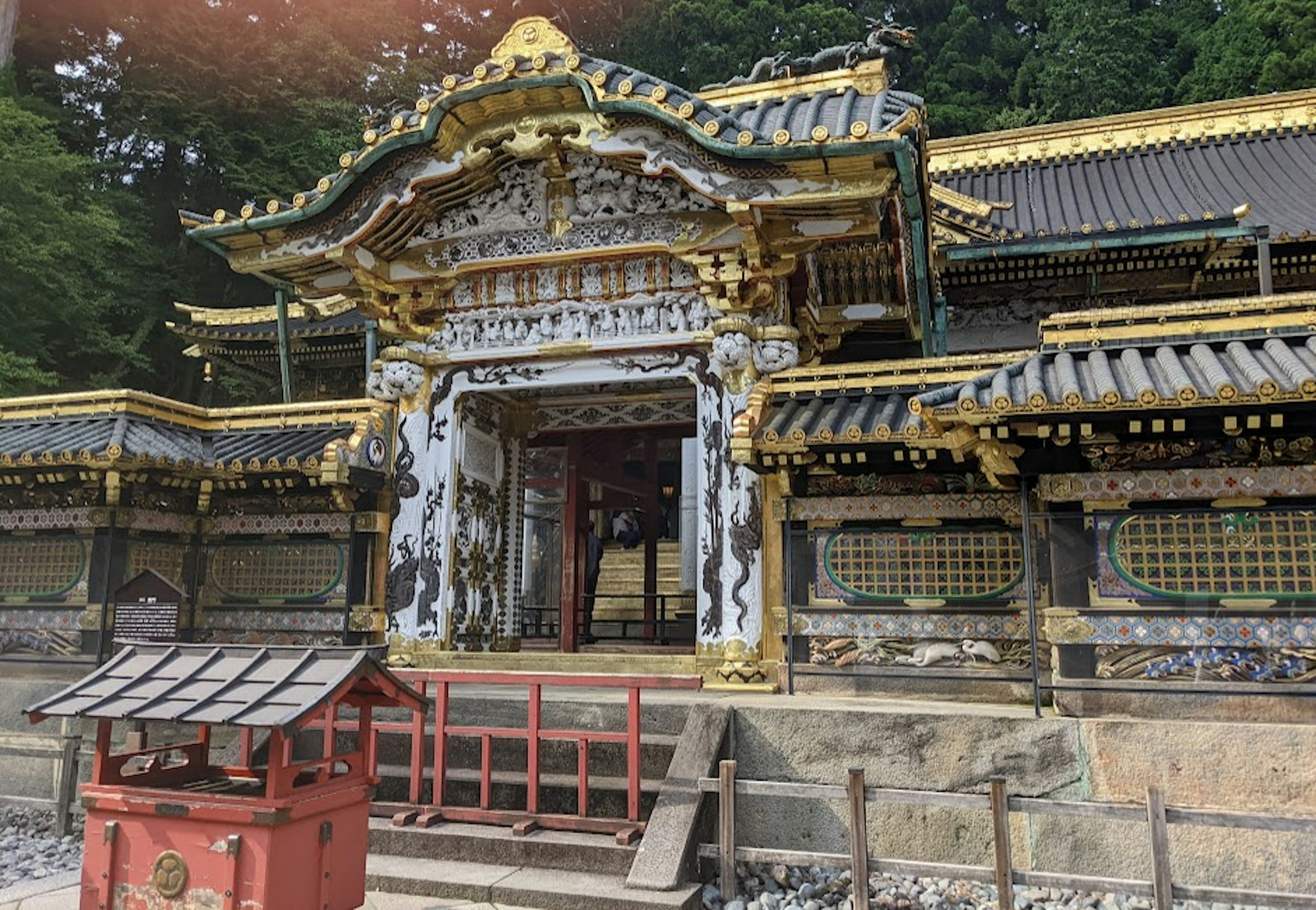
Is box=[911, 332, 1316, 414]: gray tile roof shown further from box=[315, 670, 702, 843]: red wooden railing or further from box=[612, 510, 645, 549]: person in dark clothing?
box=[612, 510, 645, 549]: person in dark clothing

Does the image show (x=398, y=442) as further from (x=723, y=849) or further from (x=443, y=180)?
(x=723, y=849)

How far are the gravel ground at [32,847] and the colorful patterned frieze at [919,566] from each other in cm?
636

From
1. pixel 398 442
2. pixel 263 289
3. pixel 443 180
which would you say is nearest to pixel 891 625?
pixel 398 442

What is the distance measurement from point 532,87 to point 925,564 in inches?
225

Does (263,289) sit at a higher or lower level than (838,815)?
higher

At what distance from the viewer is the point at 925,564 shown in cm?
838

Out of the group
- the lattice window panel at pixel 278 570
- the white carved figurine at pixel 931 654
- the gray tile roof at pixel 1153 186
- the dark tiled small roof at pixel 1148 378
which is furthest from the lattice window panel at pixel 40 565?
the gray tile roof at pixel 1153 186

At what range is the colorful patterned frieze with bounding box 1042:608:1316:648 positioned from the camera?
258 inches

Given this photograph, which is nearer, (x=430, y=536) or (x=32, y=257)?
(x=430, y=536)

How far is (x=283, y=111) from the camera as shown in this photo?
27312 mm

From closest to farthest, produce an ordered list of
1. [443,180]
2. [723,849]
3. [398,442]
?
[723,849] < [443,180] < [398,442]

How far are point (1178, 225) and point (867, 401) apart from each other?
5.08 meters

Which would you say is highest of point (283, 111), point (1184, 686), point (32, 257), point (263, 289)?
point (283, 111)

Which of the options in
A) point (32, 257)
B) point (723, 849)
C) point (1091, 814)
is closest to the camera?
point (1091, 814)
